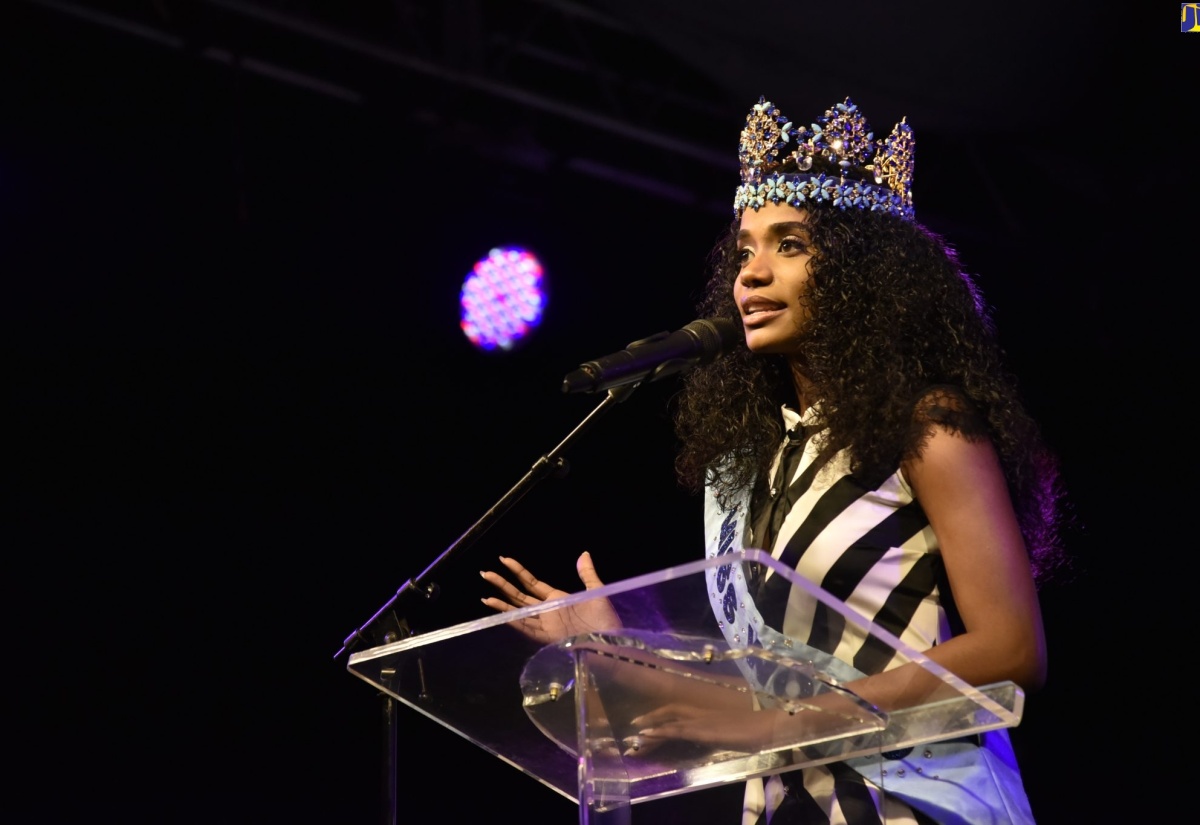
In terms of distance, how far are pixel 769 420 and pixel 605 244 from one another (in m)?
3.00

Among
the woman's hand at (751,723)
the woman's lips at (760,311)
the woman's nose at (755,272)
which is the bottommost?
the woman's hand at (751,723)

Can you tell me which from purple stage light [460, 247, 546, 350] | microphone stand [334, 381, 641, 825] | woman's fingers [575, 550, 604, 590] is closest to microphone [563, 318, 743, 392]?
microphone stand [334, 381, 641, 825]

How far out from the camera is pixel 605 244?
17.5ft

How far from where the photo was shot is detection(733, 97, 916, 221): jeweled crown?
7.67 feet

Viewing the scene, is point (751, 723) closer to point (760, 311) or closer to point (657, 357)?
point (657, 357)

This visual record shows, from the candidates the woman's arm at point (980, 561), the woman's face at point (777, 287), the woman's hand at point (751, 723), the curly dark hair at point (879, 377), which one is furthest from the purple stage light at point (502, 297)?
the woman's hand at point (751, 723)

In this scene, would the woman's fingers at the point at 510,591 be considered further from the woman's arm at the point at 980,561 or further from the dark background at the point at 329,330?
the dark background at the point at 329,330

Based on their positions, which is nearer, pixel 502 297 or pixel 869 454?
pixel 869 454

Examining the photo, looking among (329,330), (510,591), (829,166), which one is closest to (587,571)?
(510,591)

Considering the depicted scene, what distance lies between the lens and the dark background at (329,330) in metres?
4.43

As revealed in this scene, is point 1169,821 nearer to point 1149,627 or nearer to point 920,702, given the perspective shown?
point 1149,627

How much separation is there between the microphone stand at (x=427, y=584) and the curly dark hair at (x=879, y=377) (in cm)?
37

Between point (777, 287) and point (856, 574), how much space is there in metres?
0.55

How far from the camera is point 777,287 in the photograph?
2.25m
